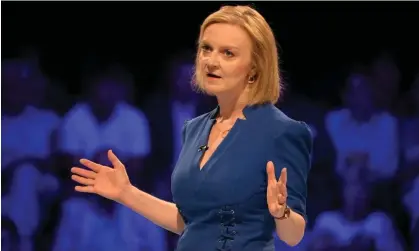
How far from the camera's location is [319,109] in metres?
3.70

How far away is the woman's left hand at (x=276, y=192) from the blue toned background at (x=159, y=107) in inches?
91.9

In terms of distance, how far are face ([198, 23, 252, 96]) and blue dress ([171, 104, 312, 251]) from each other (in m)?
0.09

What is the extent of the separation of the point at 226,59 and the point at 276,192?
32cm

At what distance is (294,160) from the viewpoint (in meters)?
1.46

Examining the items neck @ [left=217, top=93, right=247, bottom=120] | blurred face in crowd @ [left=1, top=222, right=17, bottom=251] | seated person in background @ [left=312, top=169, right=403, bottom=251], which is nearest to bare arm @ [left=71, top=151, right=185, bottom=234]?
neck @ [left=217, top=93, right=247, bottom=120]

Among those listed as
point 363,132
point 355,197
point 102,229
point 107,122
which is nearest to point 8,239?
point 102,229

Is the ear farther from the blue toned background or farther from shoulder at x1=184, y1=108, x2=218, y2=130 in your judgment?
the blue toned background

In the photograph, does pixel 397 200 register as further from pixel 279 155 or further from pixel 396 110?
pixel 279 155

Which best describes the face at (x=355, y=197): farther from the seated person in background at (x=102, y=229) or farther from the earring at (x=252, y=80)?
the earring at (x=252, y=80)

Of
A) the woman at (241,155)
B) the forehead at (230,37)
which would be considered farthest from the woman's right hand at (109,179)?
the forehead at (230,37)

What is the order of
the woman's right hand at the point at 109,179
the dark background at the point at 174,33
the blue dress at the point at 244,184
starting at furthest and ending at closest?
the dark background at the point at 174,33, the woman's right hand at the point at 109,179, the blue dress at the point at 244,184

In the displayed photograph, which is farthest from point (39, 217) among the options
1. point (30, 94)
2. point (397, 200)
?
point (397, 200)

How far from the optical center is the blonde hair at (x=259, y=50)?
150 centimetres

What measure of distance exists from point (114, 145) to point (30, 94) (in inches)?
20.3
